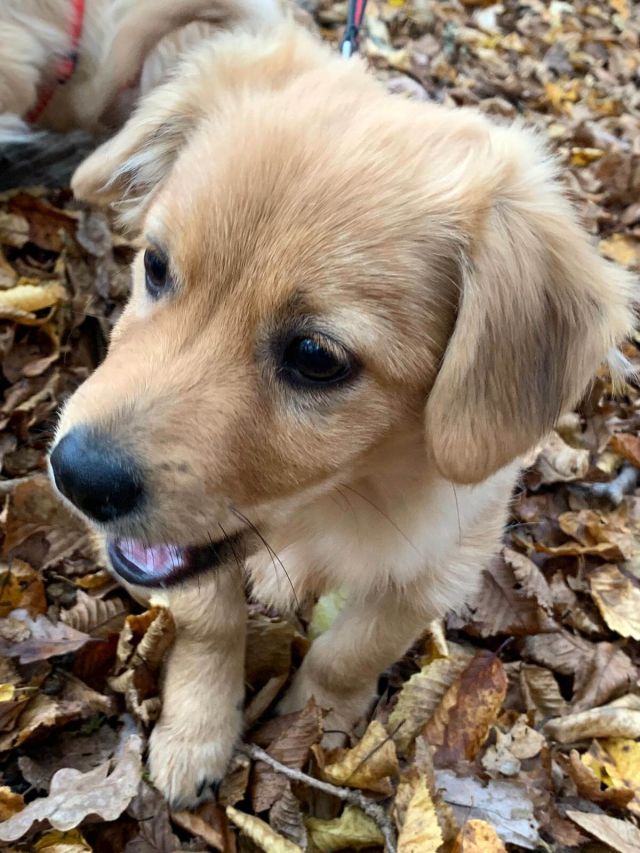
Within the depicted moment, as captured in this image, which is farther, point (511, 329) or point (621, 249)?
point (621, 249)

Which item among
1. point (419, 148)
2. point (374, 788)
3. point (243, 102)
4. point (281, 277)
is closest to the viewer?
point (281, 277)

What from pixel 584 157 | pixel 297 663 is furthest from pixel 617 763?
pixel 584 157

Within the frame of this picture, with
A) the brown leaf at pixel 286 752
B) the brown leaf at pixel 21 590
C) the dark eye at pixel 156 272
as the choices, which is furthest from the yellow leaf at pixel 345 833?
the dark eye at pixel 156 272

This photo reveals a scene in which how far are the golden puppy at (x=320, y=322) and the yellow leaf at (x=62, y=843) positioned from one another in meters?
0.30

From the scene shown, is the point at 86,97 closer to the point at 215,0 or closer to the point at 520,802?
the point at 215,0

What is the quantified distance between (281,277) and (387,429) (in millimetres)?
398

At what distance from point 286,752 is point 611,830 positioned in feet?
2.92

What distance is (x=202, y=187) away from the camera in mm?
1620

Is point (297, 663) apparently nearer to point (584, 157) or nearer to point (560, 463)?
point (560, 463)

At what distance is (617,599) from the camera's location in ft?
9.14

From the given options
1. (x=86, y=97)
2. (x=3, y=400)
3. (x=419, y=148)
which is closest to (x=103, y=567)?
(x=3, y=400)

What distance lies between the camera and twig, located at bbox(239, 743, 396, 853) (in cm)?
193

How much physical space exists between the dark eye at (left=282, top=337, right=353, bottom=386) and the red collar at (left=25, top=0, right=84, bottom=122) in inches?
93.9

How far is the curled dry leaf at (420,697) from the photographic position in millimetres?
2254
